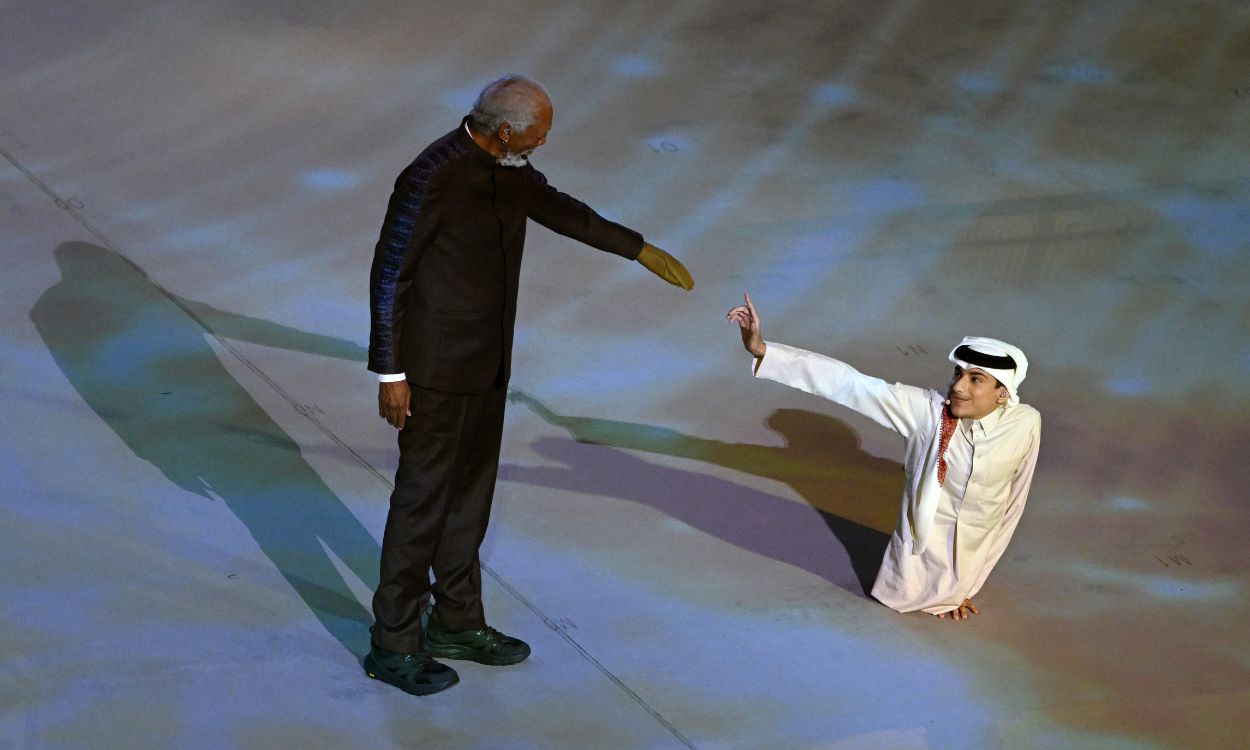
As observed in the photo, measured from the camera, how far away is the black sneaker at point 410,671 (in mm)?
3080

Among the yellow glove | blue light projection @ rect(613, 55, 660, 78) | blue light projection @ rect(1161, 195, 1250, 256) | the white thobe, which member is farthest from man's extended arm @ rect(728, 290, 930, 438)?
blue light projection @ rect(613, 55, 660, 78)

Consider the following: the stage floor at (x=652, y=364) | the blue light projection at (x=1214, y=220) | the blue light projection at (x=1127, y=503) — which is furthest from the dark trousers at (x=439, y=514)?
the blue light projection at (x=1214, y=220)

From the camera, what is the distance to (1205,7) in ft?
21.5

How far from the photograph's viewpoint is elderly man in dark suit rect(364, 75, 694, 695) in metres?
2.87

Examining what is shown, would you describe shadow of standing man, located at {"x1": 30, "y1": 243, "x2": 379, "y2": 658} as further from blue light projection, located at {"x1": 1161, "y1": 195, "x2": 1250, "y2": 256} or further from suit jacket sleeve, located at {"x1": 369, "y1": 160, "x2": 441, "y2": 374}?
blue light projection, located at {"x1": 1161, "y1": 195, "x2": 1250, "y2": 256}

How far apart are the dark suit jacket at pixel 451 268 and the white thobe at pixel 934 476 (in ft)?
2.29

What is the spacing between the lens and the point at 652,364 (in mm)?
4738

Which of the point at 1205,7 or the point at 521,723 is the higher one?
the point at 1205,7

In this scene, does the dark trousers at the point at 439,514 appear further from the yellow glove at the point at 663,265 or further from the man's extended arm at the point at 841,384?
the man's extended arm at the point at 841,384

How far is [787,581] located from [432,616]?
0.89m

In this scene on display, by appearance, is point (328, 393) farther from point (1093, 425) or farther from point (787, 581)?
point (1093, 425)

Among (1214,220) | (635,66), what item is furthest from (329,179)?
(1214,220)

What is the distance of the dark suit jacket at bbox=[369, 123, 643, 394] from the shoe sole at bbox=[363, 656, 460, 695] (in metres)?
0.58

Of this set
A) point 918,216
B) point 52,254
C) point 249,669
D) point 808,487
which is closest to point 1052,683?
point 808,487
